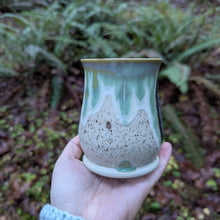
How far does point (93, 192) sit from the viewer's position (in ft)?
3.79

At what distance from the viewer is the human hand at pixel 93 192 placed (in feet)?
3.49

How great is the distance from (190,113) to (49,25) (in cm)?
217

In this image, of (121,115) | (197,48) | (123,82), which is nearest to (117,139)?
(121,115)

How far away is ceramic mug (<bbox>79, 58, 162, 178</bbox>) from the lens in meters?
0.87

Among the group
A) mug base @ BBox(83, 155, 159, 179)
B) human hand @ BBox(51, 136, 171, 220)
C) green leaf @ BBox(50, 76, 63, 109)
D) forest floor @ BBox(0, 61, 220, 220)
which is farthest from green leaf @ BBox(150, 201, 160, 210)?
green leaf @ BBox(50, 76, 63, 109)

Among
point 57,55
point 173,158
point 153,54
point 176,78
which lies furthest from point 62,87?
point 173,158

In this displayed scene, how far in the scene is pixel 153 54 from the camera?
2.29m

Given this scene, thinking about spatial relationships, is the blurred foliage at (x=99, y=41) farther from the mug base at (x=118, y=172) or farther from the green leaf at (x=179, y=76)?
the mug base at (x=118, y=172)

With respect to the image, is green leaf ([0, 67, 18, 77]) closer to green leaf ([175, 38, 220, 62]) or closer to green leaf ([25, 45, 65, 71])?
green leaf ([25, 45, 65, 71])

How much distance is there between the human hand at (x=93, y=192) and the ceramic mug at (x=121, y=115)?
0.23m

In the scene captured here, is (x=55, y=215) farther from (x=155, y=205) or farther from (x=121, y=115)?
(x=155, y=205)

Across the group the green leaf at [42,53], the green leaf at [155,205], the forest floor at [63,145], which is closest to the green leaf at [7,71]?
the forest floor at [63,145]

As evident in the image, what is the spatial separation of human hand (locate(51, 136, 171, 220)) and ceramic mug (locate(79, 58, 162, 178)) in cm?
23

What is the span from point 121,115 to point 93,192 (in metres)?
0.51
